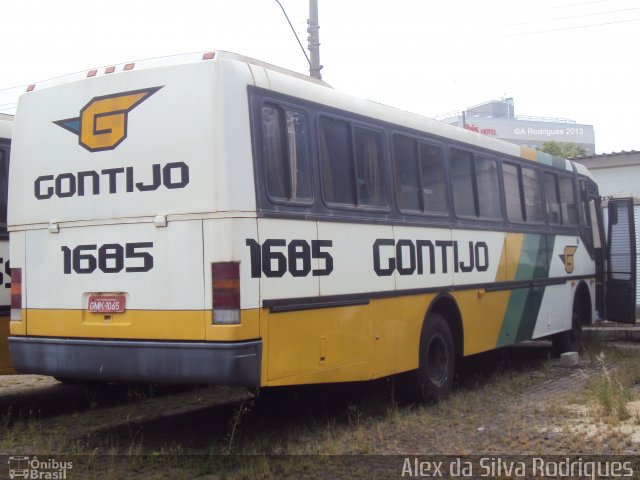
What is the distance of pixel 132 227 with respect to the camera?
640 cm

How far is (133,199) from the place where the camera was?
6426 mm

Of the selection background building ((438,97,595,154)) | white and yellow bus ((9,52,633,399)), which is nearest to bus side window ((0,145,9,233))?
white and yellow bus ((9,52,633,399))

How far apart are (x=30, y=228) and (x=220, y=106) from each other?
218 centimetres

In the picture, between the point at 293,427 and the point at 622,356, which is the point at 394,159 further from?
the point at 622,356

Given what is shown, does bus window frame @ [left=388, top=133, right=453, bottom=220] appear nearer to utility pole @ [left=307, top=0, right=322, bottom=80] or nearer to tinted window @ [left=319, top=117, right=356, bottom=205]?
tinted window @ [left=319, top=117, right=356, bottom=205]

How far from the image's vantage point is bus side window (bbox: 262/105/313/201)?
6371 mm

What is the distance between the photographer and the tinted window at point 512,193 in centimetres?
1036

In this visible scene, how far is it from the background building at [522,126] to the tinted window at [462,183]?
337 ft

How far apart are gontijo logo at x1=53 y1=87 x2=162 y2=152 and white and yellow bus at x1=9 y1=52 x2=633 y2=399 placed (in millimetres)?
16

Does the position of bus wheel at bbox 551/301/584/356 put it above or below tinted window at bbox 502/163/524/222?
below

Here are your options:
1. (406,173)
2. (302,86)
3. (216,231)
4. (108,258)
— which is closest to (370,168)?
(406,173)

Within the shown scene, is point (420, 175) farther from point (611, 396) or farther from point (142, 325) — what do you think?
point (142, 325)

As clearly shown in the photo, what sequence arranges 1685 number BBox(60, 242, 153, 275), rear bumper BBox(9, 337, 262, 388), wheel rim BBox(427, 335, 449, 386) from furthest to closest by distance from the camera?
wheel rim BBox(427, 335, 449, 386) → 1685 number BBox(60, 242, 153, 275) → rear bumper BBox(9, 337, 262, 388)

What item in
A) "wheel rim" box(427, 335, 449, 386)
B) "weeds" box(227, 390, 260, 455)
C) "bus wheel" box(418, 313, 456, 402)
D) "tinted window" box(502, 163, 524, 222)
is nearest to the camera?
"weeds" box(227, 390, 260, 455)
